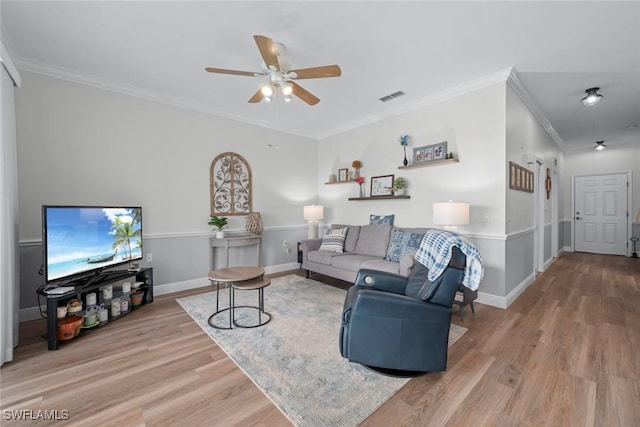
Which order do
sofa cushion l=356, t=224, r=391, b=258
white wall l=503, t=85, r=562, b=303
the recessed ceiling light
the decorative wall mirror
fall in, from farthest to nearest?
the recessed ceiling light < the decorative wall mirror < sofa cushion l=356, t=224, r=391, b=258 < white wall l=503, t=85, r=562, b=303

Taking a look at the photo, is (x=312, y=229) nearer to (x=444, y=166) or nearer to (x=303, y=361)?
(x=444, y=166)

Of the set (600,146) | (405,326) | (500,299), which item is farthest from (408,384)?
(600,146)

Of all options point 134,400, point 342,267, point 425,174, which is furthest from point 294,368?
point 425,174

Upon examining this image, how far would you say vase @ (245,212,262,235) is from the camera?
432cm

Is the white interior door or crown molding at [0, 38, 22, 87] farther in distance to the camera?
the white interior door

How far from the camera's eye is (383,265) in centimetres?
327

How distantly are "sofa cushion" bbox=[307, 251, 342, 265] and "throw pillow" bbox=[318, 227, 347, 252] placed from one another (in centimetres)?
13

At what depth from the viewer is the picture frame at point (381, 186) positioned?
431 centimetres

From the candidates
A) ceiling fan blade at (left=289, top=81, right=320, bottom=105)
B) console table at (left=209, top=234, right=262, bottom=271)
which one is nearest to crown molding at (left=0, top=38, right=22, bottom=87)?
ceiling fan blade at (left=289, top=81, right=320, bottom=105)

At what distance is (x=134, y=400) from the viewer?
5.42 ft

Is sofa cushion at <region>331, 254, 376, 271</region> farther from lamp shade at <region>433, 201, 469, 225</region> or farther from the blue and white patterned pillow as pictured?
lamp shade at <region>433, 201, 469, 225</region>

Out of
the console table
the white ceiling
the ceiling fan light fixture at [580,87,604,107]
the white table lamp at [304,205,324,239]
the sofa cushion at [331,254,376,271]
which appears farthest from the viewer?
the white table lamp at [304,205,324,239]

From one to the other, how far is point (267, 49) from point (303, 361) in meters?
2.48

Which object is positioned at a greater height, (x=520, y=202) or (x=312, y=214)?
(x=520, y=202)
